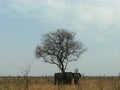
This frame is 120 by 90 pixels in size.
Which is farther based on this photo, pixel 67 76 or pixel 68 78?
pixel 67 76

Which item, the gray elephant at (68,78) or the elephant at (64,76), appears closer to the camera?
the gray elephant at (68,78)

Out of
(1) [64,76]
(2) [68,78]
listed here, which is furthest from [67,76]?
(2) [68,78]

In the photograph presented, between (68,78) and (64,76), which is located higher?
(64,76)

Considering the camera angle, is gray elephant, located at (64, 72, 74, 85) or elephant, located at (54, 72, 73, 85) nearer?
gray elephant, located at (64, 72, 74, 85)

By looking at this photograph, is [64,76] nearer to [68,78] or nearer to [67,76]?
[67,76]

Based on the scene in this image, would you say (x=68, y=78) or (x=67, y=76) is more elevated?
(x=67, y=76)

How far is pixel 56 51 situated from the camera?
186 ft

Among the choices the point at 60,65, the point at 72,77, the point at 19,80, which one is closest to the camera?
the point at 19,80

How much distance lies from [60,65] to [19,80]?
142 ft

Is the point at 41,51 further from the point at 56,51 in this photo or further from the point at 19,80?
the point at 19,80

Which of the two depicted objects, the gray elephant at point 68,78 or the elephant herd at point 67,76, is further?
the elephant herd at point 67,76

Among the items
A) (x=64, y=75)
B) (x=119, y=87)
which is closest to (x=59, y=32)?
(x=64, y=75)

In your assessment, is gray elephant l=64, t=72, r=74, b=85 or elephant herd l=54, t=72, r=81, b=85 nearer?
gray elephant l=64, t=72, r=74, b=85

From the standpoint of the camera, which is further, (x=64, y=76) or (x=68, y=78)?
(x=64, y=76)
